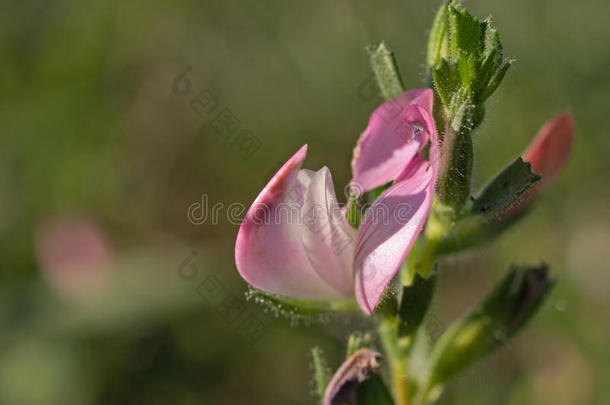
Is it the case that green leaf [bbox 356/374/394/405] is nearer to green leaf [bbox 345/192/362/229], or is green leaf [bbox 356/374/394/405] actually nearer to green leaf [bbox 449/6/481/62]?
green leaf [bbox 345/192/362/229]

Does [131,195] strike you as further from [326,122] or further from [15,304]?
[326,122]

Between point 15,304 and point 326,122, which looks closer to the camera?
point 15,304

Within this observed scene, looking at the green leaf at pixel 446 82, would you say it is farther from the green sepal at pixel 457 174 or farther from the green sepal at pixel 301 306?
the green sepal at pixel 301 306

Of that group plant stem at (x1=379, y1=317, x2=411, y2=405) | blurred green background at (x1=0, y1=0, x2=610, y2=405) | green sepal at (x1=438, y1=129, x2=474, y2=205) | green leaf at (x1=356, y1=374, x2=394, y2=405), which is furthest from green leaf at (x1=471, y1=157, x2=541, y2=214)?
blurred green background at (x1=0, y1=0, x2=610, y2=405)

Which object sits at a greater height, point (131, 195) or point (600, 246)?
point (131, 195)

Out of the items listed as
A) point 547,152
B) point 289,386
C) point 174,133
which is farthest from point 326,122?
point 547,152

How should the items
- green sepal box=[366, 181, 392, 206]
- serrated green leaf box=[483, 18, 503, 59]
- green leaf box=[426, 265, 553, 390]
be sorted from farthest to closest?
green leaf box=[426, 265, 553, 390], green sepal box=[366, 181, 392, 206], serrated green leaf box=[483, 18, 503, 59]

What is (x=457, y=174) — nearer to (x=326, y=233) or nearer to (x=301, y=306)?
(x=326, y=233)
